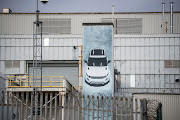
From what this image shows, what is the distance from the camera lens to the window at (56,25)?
58062mm

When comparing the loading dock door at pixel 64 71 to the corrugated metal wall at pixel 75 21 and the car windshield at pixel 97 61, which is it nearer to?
the corrugated metal wall at pixel 75 21

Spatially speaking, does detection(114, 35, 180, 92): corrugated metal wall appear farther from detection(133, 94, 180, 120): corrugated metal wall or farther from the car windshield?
the car windshield

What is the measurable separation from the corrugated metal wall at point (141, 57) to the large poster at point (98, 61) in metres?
14.3

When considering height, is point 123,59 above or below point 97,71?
above

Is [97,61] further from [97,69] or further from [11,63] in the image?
[11,63]

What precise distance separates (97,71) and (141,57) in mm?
15650

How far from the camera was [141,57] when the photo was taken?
5050cm

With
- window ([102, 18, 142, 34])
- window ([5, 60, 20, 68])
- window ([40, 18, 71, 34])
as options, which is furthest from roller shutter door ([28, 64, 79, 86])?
window ([102, 18, 142, 34])

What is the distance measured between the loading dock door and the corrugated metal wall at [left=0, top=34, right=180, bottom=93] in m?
0.74

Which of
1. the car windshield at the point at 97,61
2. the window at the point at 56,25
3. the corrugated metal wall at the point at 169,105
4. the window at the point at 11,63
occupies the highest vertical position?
the window at the point at 56,25

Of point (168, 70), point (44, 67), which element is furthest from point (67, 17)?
point (168, 70)

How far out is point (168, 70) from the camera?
50281 mm

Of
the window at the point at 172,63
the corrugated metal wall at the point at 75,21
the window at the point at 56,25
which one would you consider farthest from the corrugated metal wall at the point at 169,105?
the window at the point at 56,25

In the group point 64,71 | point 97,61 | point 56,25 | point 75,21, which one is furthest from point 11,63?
point 97,61
